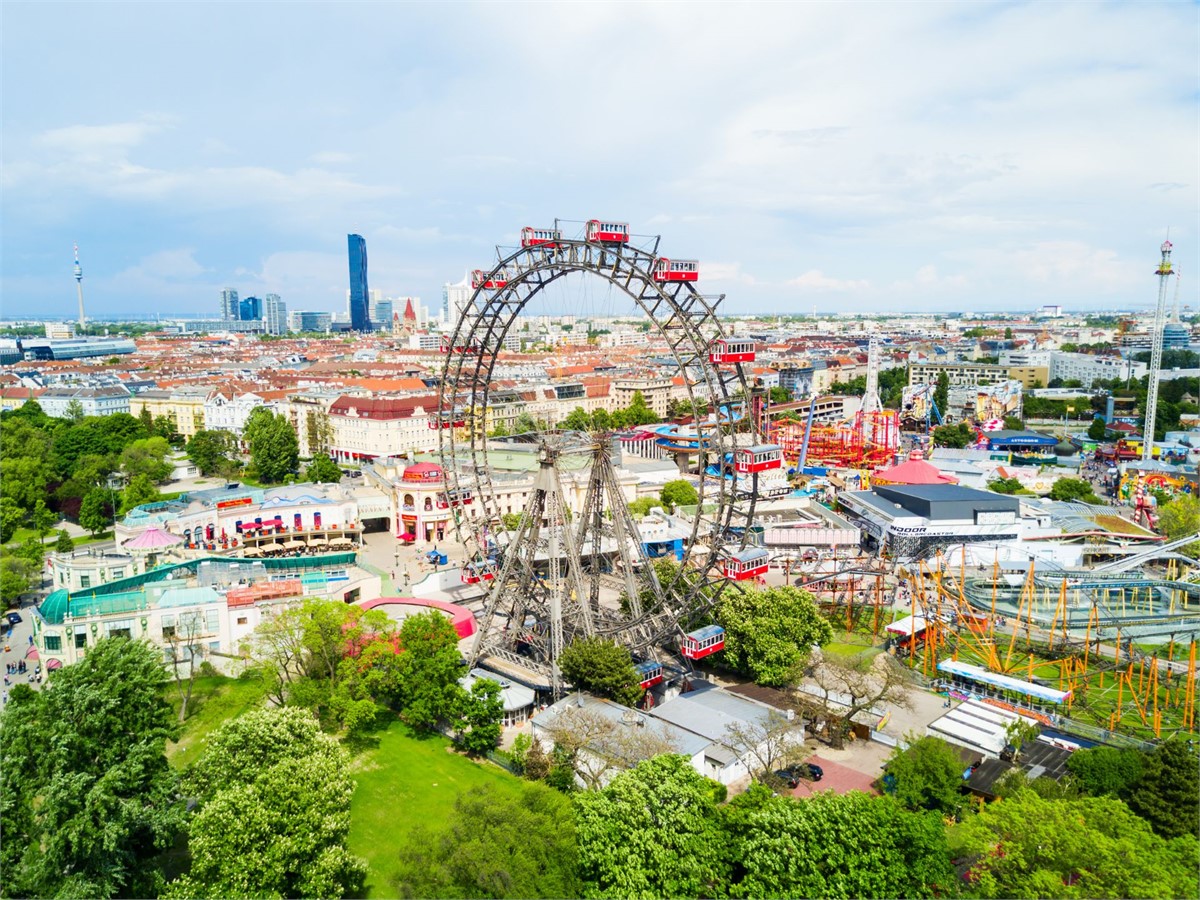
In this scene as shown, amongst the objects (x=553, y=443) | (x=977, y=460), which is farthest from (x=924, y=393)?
(x=553, y=443)

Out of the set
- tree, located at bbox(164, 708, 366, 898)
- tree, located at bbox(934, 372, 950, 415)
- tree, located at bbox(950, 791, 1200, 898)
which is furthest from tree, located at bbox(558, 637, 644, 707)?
tree, located at bbox(934, 372, 950, 415)

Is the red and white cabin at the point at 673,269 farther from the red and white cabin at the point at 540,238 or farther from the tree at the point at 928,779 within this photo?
the tree at the point at 928,779

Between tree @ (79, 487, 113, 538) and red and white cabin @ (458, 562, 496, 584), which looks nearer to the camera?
red and white cabin @ (458, 562, 496, 584)

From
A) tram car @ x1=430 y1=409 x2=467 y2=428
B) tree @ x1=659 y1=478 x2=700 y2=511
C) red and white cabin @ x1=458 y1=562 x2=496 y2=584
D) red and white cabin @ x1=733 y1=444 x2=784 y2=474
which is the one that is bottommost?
tree @ x1=659 y1=478 x2=700 y2=511

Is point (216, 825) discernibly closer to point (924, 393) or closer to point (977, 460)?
point (977, 460)

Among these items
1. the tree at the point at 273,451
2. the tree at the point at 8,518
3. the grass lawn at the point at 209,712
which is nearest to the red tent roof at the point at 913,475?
the grass lawn at the point at 209,712

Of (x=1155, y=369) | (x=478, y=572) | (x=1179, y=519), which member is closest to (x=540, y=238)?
(x=478, y=572)

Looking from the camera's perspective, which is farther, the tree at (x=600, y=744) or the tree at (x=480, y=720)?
the tree at (x=480, y=720)

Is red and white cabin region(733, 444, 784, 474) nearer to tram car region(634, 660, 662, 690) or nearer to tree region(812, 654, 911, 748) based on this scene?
tree region(812, 654, 911, 748)
